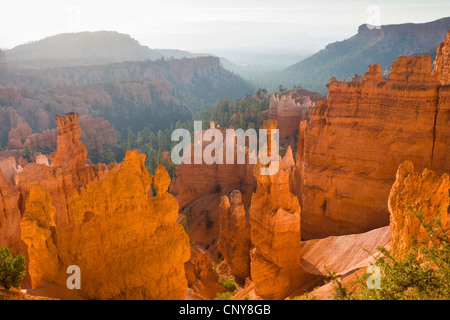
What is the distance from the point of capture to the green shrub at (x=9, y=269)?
6.96 m

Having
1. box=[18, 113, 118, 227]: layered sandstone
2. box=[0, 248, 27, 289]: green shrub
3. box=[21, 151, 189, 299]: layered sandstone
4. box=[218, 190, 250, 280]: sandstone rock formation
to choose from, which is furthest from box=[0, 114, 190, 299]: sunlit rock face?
box=[218, 190, 250, 280]: sandstone rock formation

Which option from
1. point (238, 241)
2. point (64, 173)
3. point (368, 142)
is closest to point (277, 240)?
point (238, 241)

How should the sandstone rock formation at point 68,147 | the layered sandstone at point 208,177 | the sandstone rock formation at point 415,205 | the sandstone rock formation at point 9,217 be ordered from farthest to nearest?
the layered sandstone at point 208,177 < the sandstone rock formation at point 68,147 < the sandstone rock formation at point 9,217 < the sandstone rock formation at point 415,205

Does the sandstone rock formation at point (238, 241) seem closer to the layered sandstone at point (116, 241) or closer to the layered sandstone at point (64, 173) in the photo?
the layered sandstone at point (64, 173)

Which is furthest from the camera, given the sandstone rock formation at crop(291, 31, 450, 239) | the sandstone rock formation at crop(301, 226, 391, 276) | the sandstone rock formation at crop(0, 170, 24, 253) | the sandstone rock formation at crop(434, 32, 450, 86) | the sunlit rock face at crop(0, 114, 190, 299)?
the sandstone rock formation at crop(434, 32, 450, 86)

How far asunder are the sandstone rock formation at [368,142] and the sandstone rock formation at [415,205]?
6.22 meters

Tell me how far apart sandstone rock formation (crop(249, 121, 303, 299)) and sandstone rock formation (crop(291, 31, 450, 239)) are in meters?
4.30

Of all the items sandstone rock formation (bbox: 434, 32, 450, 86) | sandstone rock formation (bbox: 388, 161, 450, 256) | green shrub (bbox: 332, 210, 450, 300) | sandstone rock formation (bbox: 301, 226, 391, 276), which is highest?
sandstone rock formation (bbox: 434, 32, 450, 86)

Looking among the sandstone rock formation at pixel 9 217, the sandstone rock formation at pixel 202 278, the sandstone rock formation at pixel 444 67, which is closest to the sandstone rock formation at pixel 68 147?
the sandstone rock formation at pixel 9 217

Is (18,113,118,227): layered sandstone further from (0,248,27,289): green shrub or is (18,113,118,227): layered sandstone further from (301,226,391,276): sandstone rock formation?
(301,226,391,276): sandstone rock formation

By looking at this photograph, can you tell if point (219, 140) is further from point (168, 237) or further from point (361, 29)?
point (361, 29)

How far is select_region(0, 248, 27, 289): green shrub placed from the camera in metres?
6.96

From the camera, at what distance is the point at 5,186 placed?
39.5ft
